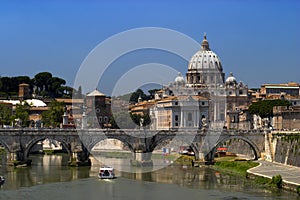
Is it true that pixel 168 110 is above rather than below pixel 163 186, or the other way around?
above

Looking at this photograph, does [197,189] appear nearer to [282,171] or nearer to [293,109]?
[282,171]

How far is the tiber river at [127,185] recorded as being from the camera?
124ft

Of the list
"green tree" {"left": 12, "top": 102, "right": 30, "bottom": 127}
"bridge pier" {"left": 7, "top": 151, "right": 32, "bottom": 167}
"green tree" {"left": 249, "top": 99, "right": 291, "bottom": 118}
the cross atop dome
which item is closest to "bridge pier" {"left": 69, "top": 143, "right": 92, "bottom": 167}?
"bridge pier" {"left": 7, "top": 151, "right": 32, "bottom": 167}

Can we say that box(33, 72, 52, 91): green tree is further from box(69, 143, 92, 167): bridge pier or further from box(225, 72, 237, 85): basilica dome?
box(69, 143, 92, 167): bridge pier

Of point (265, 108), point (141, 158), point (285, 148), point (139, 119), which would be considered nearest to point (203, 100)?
point (139, 119)

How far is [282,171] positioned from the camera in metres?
45.5

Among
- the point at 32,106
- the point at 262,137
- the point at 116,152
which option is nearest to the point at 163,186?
the point at 262,137

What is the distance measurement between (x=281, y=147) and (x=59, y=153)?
27570 mm

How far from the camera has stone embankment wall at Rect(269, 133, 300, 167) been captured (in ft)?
160

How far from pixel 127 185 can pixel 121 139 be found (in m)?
14.3

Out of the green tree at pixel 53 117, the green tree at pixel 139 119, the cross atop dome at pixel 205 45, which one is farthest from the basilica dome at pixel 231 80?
the green tree at pixel 53 117

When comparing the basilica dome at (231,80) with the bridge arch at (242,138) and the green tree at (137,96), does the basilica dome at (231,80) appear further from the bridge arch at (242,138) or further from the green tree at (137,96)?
the bridge arch at (242,138)

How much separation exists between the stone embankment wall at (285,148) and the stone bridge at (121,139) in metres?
2.30

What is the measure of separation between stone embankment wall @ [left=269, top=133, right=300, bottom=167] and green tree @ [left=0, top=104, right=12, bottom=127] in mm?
34334
